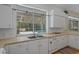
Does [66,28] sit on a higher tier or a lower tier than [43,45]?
higher

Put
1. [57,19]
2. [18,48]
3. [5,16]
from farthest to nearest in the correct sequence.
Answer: [5,16], [57,19], [18,48]

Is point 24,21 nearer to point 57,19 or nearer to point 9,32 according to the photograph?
point 9,32

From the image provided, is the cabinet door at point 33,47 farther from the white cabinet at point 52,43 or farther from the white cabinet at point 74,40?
the white cabinet at point 74,40

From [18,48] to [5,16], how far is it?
0.50 metres

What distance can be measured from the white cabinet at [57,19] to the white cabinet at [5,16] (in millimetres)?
530

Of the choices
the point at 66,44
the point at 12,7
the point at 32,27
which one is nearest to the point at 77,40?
the point at 66,44

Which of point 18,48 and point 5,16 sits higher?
point 5,16

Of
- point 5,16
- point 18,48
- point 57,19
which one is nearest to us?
point 18,48

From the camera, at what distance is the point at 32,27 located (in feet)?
3.96

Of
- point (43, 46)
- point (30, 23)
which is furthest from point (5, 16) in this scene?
point (43, 46)

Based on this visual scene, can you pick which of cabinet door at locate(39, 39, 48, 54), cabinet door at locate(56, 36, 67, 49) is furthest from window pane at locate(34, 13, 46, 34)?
cabinet door at locate(56, 36, 67, 49)

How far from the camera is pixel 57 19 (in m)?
1.23

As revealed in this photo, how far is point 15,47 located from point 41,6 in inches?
21.7
